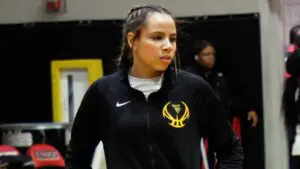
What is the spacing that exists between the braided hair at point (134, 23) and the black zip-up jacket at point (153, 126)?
78 mm

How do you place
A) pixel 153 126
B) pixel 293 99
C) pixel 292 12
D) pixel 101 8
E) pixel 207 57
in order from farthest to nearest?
1. pixel 292 12
2. pixel 101 8
3. pixel 207 57
4. pixel 293 99
5. pixel 153 126

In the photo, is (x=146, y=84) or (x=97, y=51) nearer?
(x=146, y=84)

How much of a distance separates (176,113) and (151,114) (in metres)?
0.10

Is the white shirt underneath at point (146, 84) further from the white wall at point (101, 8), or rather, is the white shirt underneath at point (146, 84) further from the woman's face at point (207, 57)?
Result: the white wall at point (101, 8)

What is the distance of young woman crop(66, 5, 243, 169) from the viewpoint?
2258 mm

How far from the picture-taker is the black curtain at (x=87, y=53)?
21.0ft

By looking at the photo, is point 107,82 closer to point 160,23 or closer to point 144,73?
point 144,73

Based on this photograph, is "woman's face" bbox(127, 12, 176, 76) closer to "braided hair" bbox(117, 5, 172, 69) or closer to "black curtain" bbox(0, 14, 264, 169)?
"braided hair" bbox(117, 5, 172, 69)

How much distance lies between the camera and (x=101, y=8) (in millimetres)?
6660

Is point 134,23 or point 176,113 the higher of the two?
point 134,23

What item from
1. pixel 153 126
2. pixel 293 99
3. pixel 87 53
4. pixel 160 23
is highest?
pixel 160 23

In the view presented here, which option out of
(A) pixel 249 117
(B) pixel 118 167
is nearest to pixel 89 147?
(B) pixel 118 167

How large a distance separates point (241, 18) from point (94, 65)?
5.43ft

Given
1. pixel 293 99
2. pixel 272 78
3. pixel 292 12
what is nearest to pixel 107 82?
pixel 293 99
